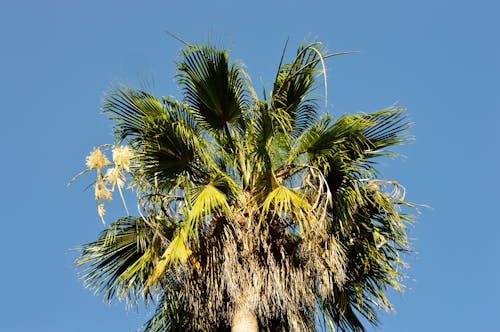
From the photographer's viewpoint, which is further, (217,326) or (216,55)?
(216,55)

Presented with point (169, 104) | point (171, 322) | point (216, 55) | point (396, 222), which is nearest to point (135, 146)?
point (169, 104)

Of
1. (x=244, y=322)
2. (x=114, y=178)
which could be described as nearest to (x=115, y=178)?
(x=114, y=178)

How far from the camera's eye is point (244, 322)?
9.52 m

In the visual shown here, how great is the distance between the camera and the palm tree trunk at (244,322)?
9500mm

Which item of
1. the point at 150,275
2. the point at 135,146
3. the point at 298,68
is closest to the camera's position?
the point at 150,275

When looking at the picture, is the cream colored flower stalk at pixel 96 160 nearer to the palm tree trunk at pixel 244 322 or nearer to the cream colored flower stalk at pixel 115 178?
the cream colored flower stalk at pixel 115 178

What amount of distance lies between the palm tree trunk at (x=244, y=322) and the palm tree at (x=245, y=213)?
0.6 inches

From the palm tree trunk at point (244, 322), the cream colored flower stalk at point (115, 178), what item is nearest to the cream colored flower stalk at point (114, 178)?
the cream colored flower stalk at point (115, 178)

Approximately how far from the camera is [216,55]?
10555 mm

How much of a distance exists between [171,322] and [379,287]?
8.19 feet

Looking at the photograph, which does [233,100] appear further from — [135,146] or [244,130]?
[135,146]

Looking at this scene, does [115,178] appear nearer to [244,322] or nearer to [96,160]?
[96,160]

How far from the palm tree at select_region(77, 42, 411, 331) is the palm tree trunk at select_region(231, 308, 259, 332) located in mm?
16

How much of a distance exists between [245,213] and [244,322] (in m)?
1.29
